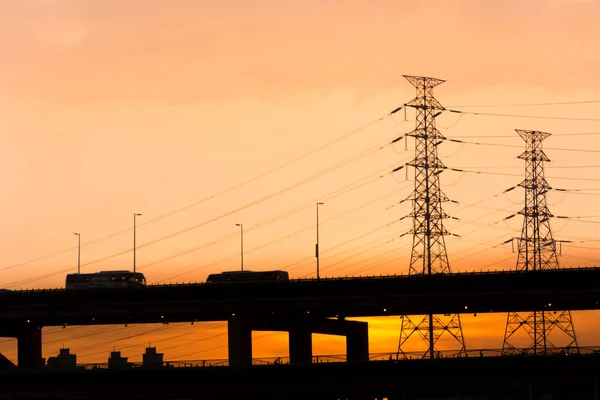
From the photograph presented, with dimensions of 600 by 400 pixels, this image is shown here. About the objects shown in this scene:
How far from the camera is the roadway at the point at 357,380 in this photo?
131m

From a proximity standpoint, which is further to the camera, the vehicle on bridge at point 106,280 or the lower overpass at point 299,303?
the vehicle on bridge at point 106,280

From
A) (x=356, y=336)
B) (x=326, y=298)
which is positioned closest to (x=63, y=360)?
(x=326, y=298)

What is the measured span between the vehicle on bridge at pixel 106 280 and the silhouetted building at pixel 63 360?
14.2 metres

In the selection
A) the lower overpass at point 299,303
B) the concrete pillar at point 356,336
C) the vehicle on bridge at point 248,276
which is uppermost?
the vehicle on bridge at point 248,276

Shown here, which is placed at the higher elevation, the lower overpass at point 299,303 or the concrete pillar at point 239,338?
the lower overpass at point 299,303

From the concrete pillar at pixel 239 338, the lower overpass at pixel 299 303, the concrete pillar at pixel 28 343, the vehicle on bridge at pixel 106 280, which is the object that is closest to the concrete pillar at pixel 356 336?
the lower overpass at pixel 299 303

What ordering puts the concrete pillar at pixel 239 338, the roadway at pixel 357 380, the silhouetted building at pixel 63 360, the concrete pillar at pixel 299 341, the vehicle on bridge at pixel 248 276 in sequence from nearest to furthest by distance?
the roadway at pixel 357 380 → the silhouetted building at pixel 63 360 → the concrete pillar at pixel 239 338 → the vehicle on bridge at pixel 248 276 → the concrete pillar at pixel 299 341

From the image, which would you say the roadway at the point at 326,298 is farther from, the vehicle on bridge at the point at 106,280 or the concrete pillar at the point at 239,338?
the vehicle on bridge at the point at 106,280

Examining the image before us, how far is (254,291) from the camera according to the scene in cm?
16525

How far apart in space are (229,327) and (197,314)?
14.3 m

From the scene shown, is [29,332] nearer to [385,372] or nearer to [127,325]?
[127,325]

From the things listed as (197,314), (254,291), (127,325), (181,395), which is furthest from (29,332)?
(181,395)

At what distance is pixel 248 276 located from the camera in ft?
572

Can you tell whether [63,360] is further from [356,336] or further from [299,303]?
[356,336]
